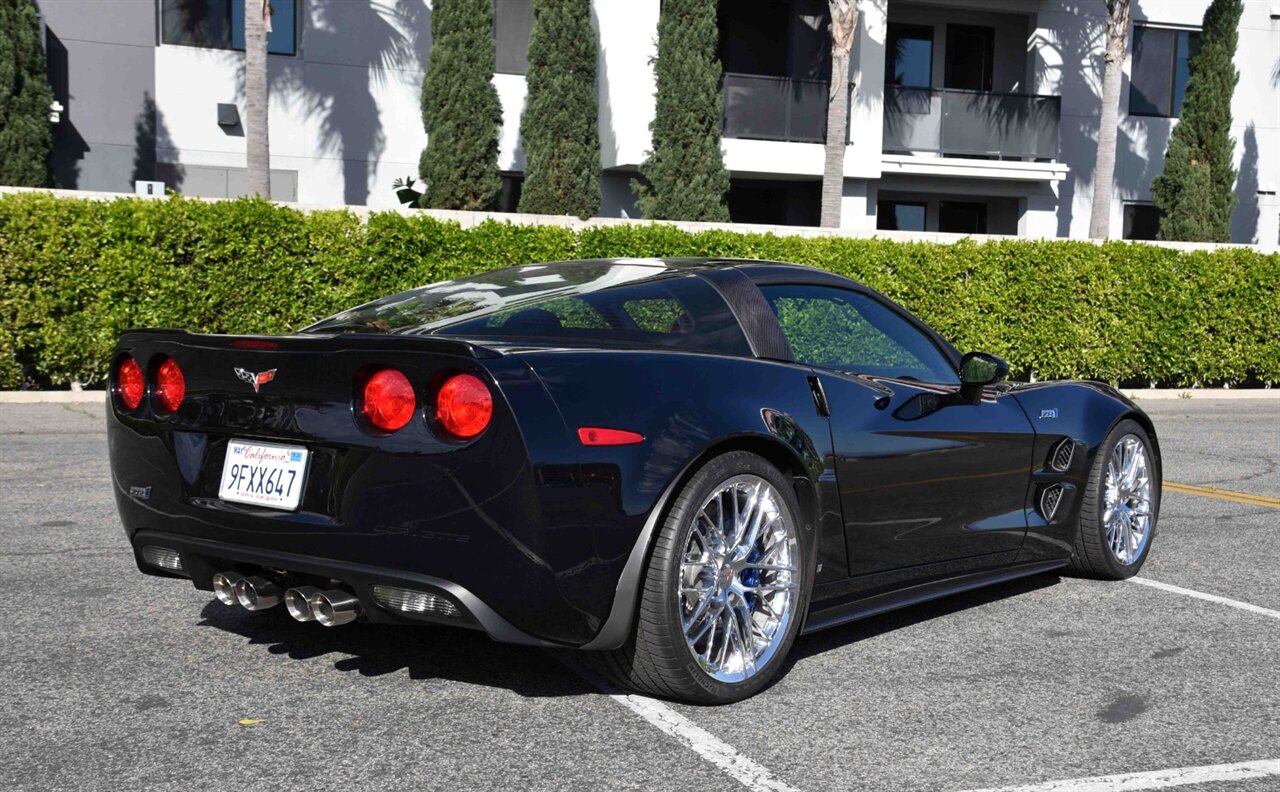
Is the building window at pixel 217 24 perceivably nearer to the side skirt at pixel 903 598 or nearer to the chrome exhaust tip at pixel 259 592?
the side skirt at pixel 903 598

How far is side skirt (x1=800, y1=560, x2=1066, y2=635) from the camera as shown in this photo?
459 cm

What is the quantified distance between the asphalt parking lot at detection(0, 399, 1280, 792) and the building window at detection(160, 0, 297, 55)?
1856 centimetres

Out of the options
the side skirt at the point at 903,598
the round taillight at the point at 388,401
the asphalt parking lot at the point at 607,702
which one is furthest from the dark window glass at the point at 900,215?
the round taillight at the point at 388,401

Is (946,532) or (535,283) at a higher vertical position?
(535,283)

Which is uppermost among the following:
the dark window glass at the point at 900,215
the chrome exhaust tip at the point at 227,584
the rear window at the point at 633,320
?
the dark window glass at the point at 900,215

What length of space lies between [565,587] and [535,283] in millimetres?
1453

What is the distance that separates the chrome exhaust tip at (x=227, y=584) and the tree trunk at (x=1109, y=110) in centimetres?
2243

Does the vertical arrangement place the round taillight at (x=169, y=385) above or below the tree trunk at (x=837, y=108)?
below

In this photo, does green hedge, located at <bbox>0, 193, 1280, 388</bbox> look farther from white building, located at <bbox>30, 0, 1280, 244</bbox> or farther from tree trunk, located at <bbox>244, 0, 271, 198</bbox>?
white building, located at <bbox>30, 0, 1280, 244</bbox>

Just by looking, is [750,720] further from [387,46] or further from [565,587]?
[387,46]

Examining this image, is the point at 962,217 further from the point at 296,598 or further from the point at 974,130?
the point at 296,598

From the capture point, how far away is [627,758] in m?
3.67

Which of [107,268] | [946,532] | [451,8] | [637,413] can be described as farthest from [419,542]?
[451,8]

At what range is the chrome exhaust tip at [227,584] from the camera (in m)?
4.20
